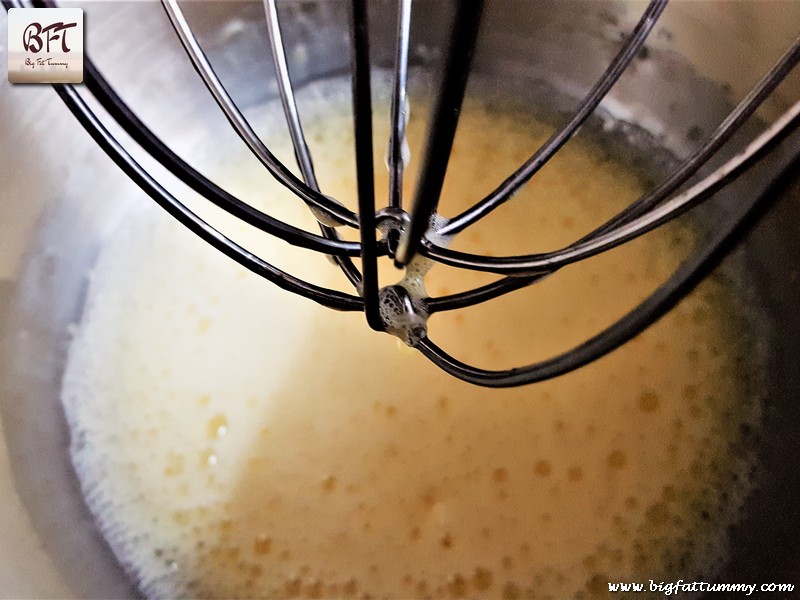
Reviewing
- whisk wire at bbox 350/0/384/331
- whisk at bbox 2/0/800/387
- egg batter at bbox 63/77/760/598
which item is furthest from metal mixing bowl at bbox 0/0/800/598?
whisk wire at bbox 350/0/384/331

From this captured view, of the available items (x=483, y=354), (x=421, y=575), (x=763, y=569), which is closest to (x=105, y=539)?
(x=421, y=575)

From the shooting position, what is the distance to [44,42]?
562 mm

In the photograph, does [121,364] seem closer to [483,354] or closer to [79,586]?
[79,586]

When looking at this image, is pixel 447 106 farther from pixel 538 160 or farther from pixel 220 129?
pixel 220 129

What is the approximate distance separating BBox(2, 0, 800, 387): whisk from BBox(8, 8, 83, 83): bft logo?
0.32ft

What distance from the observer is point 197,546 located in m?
0.61

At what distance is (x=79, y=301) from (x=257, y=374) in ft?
0.75

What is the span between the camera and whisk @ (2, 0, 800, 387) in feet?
0.85

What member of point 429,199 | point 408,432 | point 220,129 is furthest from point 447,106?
point 220,129

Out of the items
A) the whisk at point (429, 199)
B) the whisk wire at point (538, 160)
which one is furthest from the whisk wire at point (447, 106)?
the whisk wire at point (538, 160)

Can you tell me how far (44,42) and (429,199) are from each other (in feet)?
1.51

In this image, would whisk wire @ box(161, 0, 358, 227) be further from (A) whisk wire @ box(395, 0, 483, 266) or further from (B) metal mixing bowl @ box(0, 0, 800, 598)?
(B) metal mixing bowl @ box(0, 0, 800, 598)

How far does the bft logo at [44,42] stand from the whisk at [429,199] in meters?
0.10

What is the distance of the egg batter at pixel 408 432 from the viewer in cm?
59
